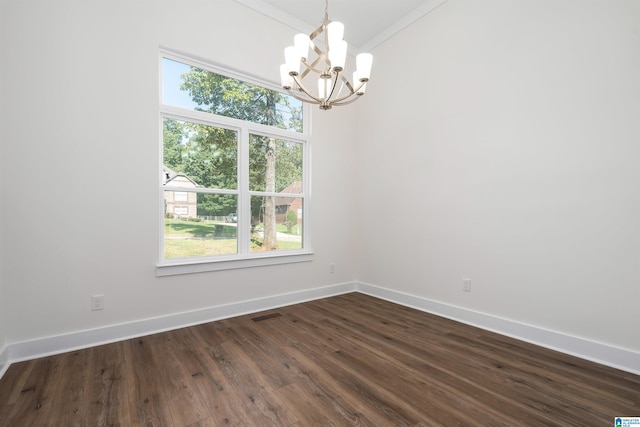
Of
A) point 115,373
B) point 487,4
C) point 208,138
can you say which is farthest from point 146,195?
point 487,4

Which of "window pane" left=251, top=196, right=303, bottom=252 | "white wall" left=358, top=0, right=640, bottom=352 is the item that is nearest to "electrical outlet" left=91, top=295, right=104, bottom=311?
"window pane" left=251, top=196, right=303, bottom=252

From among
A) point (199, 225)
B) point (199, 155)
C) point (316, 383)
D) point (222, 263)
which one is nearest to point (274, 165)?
point (199, 155)

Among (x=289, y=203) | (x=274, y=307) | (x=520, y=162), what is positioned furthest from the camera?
(x=289, y=203)

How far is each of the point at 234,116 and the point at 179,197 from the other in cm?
109

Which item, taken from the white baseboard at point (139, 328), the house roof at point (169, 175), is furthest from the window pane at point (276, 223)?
the house roof at point (169, 175)

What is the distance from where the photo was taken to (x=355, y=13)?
3461 mm

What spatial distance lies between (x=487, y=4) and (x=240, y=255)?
3.56 metres

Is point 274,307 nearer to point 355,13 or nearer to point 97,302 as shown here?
point 97,302

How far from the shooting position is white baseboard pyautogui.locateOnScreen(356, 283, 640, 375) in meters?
2.09

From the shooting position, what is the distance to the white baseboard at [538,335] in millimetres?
2086

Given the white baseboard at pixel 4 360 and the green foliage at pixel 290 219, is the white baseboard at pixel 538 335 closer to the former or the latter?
the green foliage at pixel 290 219

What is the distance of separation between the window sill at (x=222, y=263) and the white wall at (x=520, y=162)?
3.99ft

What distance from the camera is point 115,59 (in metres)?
2.53

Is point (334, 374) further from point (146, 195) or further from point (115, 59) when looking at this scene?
point (115, 59)
